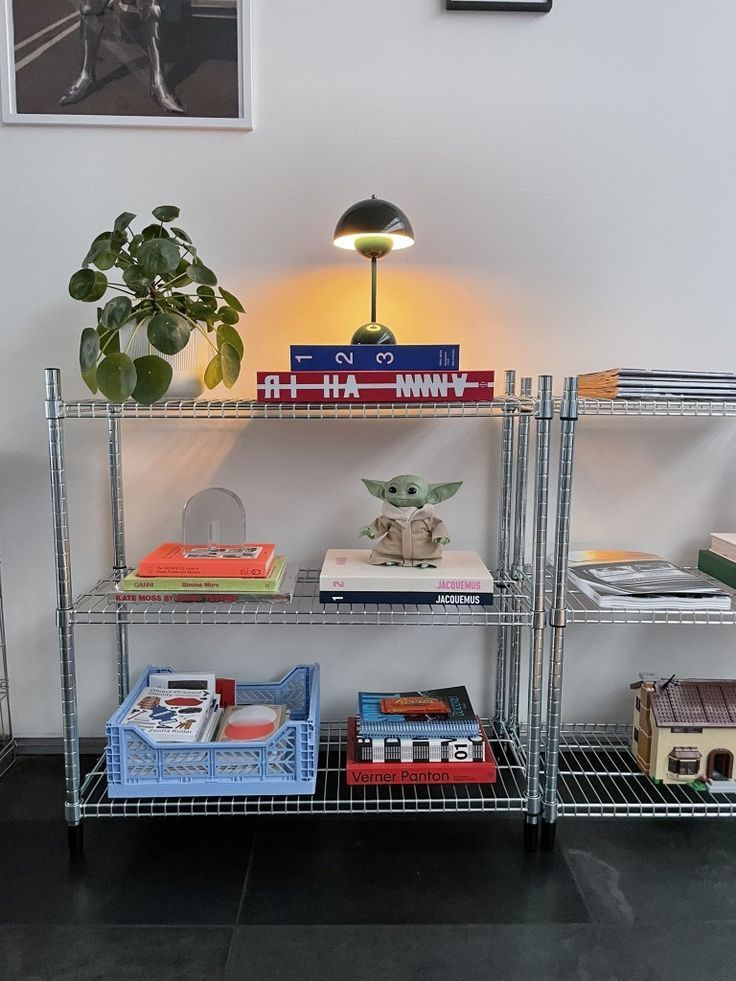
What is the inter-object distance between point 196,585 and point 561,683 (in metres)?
0.84

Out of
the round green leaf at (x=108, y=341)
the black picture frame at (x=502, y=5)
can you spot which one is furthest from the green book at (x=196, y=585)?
the black picture frame at (x=502, y=5)

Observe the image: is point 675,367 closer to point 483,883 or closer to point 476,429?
point 476,429

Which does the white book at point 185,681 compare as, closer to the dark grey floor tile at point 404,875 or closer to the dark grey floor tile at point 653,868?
the dark grey floor tile at point 404,875

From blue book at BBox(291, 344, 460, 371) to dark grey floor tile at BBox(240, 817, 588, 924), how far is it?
104cm

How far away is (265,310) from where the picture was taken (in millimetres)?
1694

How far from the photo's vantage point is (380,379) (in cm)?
138

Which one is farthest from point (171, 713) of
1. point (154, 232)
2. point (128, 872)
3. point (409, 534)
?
point (154, 232)

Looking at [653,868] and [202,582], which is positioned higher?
[202,582]

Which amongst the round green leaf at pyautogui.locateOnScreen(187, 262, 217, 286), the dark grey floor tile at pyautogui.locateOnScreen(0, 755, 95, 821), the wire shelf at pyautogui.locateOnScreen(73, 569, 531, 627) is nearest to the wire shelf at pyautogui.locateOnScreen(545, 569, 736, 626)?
the wire shelf at pyautogui.locateOnScreen(73, 569, 531, 627)

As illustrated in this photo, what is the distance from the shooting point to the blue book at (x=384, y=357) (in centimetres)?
139

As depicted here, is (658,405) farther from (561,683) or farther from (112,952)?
(112,952)

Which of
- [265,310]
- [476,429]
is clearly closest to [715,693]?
[476,429]

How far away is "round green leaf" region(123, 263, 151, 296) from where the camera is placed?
1.35 m

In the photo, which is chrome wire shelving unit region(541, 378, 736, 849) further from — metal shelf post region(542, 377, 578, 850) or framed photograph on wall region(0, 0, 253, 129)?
framed photograph on wall region(0, 0, 253, 129)
